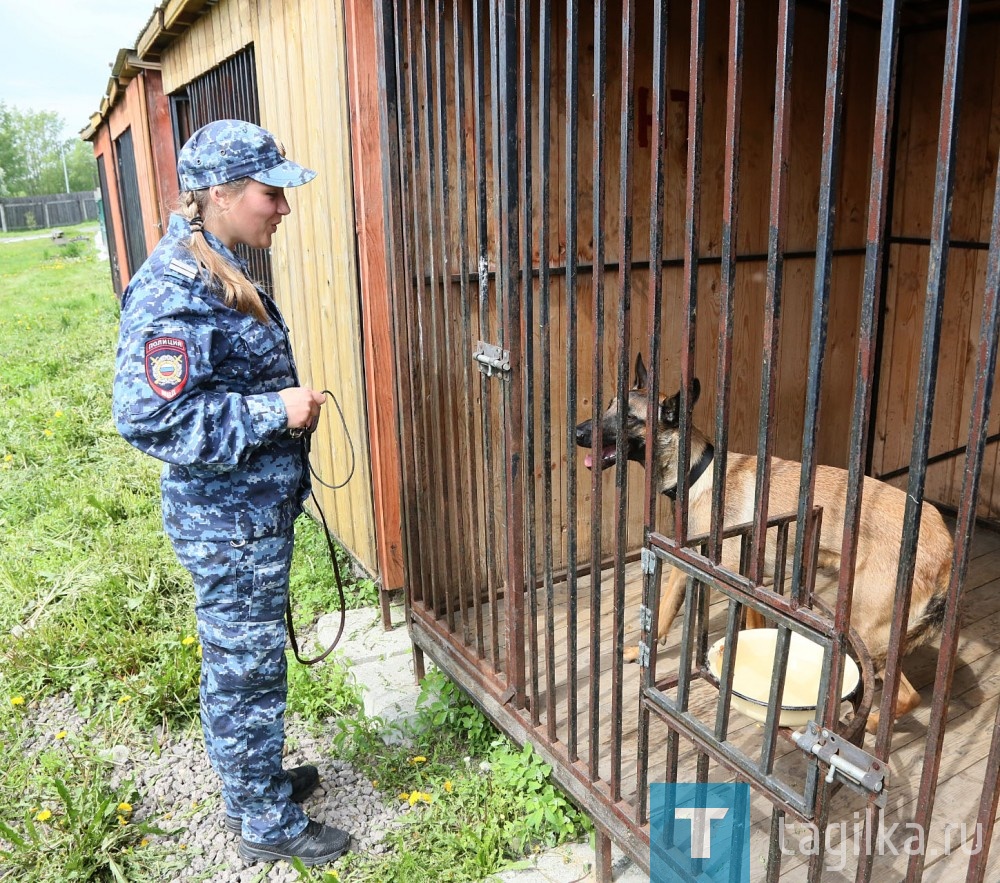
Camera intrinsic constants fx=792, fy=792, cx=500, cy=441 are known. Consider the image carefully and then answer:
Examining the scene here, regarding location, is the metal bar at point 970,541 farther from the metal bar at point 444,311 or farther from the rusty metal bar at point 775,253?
the metal bar at point 444,311

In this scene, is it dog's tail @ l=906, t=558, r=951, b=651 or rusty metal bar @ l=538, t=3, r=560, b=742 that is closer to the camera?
rusty metal bar @ l=538, t=3, r=560, b=742

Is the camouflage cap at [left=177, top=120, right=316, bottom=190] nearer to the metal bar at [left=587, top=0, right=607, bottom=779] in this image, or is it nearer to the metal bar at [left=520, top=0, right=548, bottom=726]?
the metal bar at [left=520, top=0, right=548, bottom=726]

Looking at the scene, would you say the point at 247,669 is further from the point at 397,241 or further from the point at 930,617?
the point at 930,617

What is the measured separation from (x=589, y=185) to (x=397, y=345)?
4.87 feet

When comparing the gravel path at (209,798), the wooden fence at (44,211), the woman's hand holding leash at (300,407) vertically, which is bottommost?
the gravel path at (209,798)

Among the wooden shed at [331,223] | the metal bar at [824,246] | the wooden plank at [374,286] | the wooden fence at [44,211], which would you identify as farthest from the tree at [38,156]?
the metal bar at [824,246]

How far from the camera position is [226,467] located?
242 centimetres

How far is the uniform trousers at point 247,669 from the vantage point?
2.58 meters

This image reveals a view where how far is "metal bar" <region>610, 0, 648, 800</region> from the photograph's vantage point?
6.47 ft

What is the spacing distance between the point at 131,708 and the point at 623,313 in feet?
10.2

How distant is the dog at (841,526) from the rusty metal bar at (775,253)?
73 centimetres

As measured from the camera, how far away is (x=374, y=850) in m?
2.88

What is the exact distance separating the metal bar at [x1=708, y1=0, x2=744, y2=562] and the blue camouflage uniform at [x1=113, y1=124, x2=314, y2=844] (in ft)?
4.33

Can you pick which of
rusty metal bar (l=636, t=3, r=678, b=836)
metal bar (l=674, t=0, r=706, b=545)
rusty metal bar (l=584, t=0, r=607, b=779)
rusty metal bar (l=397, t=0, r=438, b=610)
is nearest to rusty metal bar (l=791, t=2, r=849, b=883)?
metal bar (l=674, t=0, r=706, b=545)
